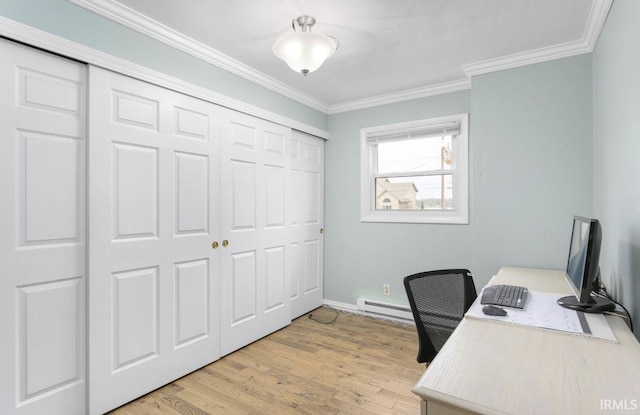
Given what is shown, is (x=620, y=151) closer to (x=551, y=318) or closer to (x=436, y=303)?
(x=551, y=318)

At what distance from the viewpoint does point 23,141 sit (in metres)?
1.66

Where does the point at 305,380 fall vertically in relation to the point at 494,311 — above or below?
below

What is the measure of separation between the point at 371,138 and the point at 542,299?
2.47m

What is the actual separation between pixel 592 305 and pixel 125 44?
2928 mm

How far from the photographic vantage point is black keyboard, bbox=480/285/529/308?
158cm

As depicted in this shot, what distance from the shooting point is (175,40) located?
229 centimetres

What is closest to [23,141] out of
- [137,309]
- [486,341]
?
[137,309]

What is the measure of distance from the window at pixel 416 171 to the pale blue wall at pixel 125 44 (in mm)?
1379

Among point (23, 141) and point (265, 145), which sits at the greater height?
point (265, 145)

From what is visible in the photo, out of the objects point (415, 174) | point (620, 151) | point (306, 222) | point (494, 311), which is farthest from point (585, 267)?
point (306, 222)

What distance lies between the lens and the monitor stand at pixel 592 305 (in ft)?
4.75

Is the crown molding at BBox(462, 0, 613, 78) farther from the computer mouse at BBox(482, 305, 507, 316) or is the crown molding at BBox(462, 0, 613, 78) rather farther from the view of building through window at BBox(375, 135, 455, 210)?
the computer mouse at BBox(482, 305, 507, 316)

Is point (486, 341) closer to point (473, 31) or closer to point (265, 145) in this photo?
point (473, 31)

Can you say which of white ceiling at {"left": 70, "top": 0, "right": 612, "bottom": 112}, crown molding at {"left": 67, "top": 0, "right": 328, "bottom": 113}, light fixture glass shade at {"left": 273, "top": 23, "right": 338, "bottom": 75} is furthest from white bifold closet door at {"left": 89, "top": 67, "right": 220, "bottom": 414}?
light fixture glass shade at {"left": 273, "top": 23, "right": 338, "bottom": 75}
